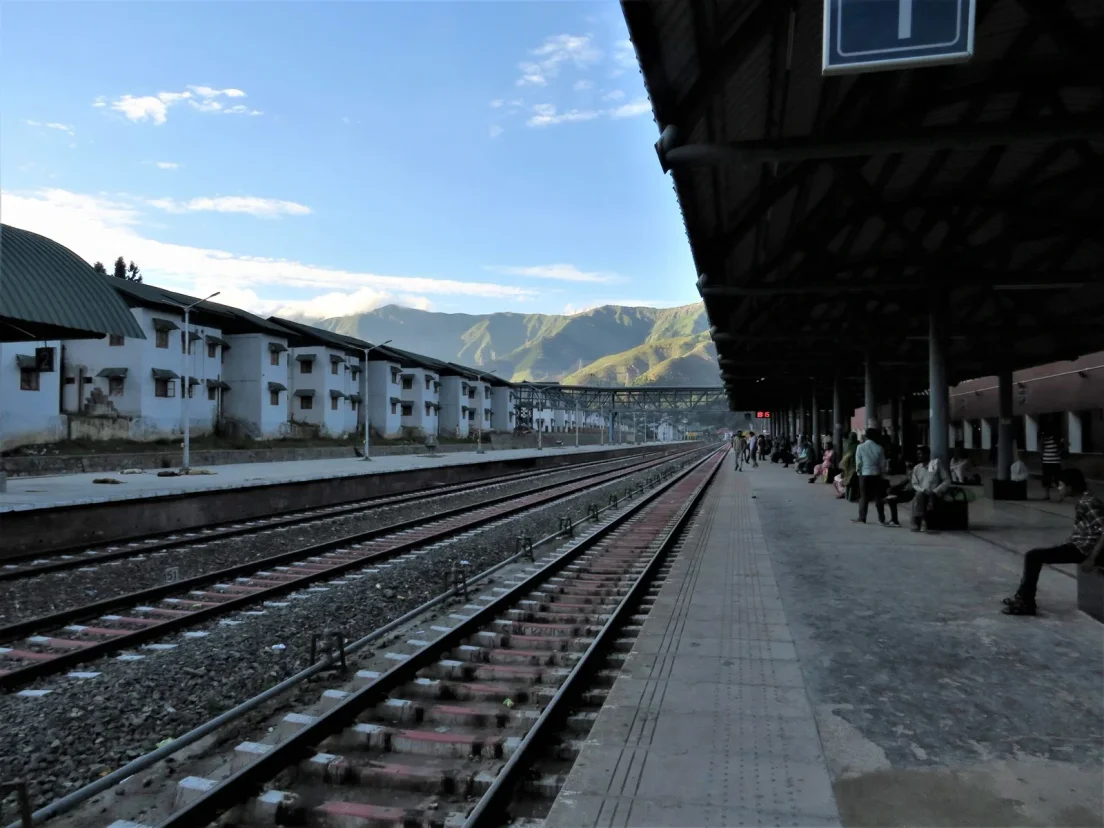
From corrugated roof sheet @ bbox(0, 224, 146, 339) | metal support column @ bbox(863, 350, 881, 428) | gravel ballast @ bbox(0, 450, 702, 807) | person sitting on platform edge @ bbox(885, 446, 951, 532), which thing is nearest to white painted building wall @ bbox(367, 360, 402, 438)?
corrugated roof sheet @ bbox(0, 224, 146, 339)

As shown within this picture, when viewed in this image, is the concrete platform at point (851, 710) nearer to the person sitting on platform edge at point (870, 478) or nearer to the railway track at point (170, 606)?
the railway track at point (170, 606)

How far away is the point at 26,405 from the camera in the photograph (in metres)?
34.4

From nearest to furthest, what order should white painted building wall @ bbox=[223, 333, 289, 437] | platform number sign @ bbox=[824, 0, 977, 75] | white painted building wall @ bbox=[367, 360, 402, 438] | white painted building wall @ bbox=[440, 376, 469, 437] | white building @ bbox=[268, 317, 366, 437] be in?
1. platform number sign @ bbox=[824, 0, 977, 75]
2. white painted building wall @ bbox=[223, 333, 289, 437]
3. white building @ bbox=[268, 317, 366, 437]
4. white painted building wall @ bbox=[367, 360, 402, 438]
5. white painted building wall @ bbox=[440, 376, 469, 437]

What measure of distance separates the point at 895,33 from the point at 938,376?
1325 cm

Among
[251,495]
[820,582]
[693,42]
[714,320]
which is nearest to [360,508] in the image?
[251,495]

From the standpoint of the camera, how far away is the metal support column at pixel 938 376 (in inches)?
588

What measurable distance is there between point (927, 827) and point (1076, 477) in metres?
4.71

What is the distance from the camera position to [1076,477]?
6.71 meters

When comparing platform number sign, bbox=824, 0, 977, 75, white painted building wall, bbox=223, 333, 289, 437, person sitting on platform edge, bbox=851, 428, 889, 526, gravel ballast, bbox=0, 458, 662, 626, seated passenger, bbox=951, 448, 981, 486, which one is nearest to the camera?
platform number sign, bbox=824, 0, 977, 75

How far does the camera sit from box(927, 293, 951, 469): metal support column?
1493 centimetres

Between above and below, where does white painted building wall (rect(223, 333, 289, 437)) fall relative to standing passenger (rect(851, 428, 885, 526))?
above

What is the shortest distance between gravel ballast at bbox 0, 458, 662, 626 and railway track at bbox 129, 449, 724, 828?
474 cm

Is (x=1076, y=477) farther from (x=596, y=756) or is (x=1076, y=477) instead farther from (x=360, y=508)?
(x=360, y=508)

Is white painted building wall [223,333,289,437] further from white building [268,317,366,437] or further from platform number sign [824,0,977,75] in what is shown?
platform number sign [824,0,977,75]
